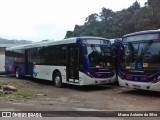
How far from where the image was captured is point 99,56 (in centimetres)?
1550

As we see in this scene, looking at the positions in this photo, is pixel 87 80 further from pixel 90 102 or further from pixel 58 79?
pixel 90 102

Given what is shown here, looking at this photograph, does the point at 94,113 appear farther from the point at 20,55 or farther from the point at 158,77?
the point at 20,55

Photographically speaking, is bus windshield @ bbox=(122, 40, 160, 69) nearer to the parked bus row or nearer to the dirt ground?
the parked bus row

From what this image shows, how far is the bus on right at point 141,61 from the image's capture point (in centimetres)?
1241

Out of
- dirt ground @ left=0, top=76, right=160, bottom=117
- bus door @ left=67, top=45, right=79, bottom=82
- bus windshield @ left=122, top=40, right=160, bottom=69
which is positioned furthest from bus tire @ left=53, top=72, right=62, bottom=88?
bus windshield @ left=122, top=40, right=160, bottom=69

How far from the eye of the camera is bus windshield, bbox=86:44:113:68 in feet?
49.9

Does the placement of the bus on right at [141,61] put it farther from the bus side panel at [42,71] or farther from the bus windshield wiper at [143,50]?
the bus side panel at [42,71]

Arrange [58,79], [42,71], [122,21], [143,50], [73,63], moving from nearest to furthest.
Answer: [143,50], [73,63], [58,79], [42,71], [122,21]

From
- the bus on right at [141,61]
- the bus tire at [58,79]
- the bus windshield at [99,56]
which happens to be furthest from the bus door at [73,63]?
the bus on right at [141,61]

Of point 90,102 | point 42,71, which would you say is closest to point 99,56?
point 90,102

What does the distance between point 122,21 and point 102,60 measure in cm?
5069

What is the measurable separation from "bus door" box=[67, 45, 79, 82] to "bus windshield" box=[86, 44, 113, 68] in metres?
0.72

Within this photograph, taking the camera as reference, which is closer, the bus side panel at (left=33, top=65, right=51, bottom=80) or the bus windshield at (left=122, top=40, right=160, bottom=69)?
the bus windshield at (left=122, top=40, right=160, bottom=69)

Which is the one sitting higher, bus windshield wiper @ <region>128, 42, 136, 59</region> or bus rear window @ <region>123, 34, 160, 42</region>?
bus rear window @ <region>123, 34, 160, 42</region>
